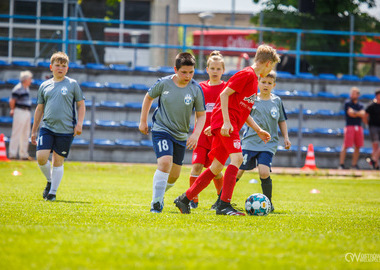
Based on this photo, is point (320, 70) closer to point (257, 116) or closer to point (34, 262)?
point (257, 116)

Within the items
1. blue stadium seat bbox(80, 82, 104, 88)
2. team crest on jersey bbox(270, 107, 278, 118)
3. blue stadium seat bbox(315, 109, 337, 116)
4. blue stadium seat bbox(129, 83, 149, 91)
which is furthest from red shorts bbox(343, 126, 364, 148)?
team crest on jersey bbox(270, 107, 278, 118)

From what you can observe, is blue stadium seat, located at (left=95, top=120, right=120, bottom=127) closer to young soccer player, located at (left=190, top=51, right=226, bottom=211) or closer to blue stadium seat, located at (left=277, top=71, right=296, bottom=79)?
blue stadium seat, located at (left=277, top=71, right=296, bottom=79)

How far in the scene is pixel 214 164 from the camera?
712 cm

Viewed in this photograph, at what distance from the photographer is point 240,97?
700cm

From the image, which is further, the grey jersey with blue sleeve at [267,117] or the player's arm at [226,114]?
the grey jersey with blue sleeve at [267,117]

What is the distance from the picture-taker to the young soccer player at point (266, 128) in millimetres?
8516

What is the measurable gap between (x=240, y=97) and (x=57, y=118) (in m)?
2.97

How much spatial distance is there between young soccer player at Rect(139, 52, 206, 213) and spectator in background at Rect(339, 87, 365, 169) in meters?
12.0

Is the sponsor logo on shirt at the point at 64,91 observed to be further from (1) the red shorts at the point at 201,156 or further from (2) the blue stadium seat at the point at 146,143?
(2) the blue stadium seat at the point at 146,143

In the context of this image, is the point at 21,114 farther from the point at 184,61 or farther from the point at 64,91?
the point at 184,61

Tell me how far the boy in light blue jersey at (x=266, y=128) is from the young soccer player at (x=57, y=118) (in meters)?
2.38

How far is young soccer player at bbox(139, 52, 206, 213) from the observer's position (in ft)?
23.6

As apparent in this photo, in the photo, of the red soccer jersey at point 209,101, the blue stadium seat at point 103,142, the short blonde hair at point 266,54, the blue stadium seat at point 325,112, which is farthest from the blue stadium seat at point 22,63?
the short blonde hair at point 266,54

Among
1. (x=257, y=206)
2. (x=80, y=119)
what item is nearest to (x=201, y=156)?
(x=257, y=206)
